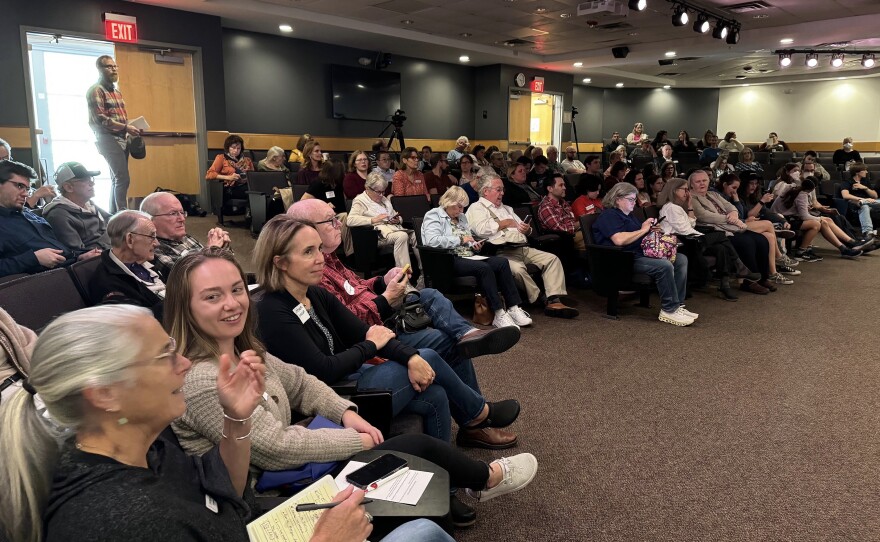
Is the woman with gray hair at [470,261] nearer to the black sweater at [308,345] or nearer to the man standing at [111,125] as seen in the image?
the black sweater at [308,345]

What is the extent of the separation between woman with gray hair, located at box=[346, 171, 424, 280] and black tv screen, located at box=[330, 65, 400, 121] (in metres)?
6.51

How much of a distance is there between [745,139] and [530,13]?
1301 centimetres

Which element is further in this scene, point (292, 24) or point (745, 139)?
point (745, 139)

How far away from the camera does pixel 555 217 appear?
551cm

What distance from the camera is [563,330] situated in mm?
4621

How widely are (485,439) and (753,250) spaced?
4.51m

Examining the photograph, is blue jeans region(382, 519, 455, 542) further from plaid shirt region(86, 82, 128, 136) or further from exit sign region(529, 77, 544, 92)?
exit sign region(529, 77, 544, 92)

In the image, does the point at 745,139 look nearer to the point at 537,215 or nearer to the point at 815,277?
the point at 815,277

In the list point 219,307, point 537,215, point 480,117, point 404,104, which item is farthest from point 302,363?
point 480,117

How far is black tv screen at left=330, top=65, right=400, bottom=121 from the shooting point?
37.6 ft

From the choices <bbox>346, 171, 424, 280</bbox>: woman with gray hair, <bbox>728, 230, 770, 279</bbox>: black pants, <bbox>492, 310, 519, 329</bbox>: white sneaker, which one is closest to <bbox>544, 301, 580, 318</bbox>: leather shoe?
<bbox>492, 310, 519, 329</bbox>: white sneaker

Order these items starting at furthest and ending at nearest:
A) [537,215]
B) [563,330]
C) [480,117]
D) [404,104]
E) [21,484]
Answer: [480,117], [404,104], [537,215], [563,330], [21,484]

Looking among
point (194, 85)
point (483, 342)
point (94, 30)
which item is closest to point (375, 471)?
point (483, 342)

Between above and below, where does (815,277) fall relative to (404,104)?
below
